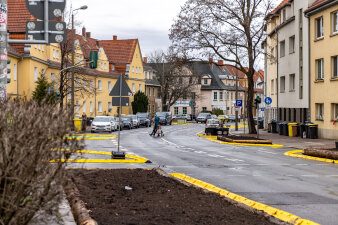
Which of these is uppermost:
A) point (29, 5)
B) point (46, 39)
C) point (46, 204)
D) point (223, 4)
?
point (223, 4)

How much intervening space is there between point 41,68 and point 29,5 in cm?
4186

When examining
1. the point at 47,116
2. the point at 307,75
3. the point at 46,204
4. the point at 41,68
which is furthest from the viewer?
the point at 41,68

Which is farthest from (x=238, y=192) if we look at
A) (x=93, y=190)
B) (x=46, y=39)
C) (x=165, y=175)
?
(x=46, y=39)

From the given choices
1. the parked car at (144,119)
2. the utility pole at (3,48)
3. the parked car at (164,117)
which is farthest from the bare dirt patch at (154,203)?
the parked car at (164,117)

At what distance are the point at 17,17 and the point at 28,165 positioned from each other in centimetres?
5089

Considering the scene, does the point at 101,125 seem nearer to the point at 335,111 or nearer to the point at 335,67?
the point at 335,111

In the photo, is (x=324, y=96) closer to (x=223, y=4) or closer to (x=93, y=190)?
(x=223, y=4)

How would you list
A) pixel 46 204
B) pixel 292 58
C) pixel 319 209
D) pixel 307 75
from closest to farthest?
pixel 46 204 → pixel 319 209 → pixel 307 75 → pixel 292 58

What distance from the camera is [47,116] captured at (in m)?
5.71

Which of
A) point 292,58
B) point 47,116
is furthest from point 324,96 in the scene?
point 47,116

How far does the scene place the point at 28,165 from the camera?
502 centimetres

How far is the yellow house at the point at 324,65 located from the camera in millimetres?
34594

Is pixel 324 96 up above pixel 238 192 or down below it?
above

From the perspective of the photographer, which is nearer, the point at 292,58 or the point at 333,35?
the point at 333,35
